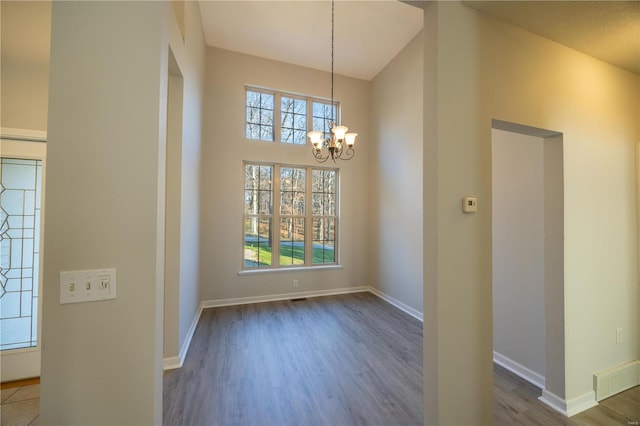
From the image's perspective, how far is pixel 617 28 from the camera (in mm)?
1646

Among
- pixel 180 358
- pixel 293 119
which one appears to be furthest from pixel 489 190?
pixel 293 119

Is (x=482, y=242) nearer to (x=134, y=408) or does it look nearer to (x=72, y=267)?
(x=134, y=408)

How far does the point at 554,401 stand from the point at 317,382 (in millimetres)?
1859

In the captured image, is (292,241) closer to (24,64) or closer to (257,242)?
(257,242)

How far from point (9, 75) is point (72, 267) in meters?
2.35

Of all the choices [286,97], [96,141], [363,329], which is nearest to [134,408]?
[96,141]

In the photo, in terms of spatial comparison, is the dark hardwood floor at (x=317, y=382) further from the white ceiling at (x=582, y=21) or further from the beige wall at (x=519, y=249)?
the white ceiling at (x=582, y=21)

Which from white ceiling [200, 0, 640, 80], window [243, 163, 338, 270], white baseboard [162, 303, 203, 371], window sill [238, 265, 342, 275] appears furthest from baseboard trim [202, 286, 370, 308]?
white ceiling [200, 0, 640, 80]

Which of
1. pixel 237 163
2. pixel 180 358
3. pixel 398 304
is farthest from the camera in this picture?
pixel 237 163

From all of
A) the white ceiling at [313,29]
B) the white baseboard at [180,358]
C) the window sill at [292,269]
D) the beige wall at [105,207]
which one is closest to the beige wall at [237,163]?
the window sill at [292,269]

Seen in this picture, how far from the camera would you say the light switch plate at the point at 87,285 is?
95cm

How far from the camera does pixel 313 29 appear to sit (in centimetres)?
346

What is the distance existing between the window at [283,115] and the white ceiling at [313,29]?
61 centimetres

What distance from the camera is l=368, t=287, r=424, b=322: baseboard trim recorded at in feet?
11.4
